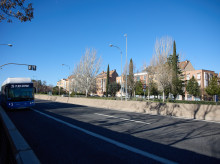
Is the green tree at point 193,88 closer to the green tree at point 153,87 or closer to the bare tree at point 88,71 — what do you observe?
the green tree at point 153,87

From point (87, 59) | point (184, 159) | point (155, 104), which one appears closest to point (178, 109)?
point (155, 104)

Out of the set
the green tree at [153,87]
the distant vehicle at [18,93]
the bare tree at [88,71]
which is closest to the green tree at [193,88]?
the green tree at [153,87]

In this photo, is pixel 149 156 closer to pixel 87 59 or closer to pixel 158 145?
pixel 158 145

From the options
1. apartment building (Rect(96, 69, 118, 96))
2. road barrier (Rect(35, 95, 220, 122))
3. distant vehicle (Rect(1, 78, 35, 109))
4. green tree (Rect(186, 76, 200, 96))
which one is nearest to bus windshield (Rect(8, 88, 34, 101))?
distant vehicle (Rect(1, 78, 35, 109))

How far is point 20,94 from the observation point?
1473 cm

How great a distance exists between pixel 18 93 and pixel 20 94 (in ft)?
0.63

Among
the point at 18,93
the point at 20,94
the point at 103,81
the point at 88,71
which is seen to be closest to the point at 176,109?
the point at 20,94

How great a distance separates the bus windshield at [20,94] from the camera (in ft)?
47.2

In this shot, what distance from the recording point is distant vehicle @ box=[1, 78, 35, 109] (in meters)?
14.3

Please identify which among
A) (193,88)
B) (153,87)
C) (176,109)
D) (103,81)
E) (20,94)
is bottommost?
(176,109)

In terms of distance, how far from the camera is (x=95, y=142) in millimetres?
5402

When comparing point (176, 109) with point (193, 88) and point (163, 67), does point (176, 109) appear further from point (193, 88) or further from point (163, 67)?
point (193, 88)

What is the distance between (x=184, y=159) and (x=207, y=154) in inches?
37.6

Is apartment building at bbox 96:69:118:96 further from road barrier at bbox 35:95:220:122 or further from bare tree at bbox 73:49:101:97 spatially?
road barrier at bbox 35:95:220:122
